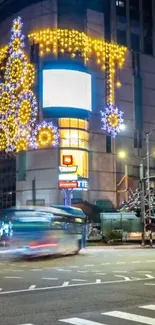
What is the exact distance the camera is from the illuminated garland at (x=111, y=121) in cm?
6297

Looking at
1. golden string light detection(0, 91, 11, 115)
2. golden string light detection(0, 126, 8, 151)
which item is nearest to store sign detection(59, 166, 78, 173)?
golden string light detection(0, 126, 8, 151)

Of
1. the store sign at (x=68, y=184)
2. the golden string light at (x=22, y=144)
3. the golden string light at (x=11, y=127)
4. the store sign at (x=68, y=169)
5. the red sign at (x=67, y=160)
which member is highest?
the golden string light at (x=11, y=127)

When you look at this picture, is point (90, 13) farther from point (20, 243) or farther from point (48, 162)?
point (20, 243)

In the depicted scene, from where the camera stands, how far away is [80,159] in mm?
59750

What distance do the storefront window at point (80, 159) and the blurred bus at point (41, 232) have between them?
27469mm

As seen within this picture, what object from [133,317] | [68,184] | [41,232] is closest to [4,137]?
[68,184]

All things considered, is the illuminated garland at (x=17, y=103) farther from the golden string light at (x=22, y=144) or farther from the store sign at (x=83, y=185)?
the store sign at (x=83, y=185)

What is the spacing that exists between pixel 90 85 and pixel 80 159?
9.24 metres

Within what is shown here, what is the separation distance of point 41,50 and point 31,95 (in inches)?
224

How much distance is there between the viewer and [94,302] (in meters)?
11.8

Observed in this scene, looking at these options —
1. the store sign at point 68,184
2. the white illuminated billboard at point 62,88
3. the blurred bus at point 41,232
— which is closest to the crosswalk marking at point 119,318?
the blurred bus at point 41,232

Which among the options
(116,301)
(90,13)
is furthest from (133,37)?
(116,301)

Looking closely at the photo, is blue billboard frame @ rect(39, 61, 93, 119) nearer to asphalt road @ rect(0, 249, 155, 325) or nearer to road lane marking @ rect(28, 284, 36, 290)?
asphalt road @ rect(0, 249, 155, 325)

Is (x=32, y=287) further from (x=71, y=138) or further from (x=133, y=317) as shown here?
(x=71, y=138)
